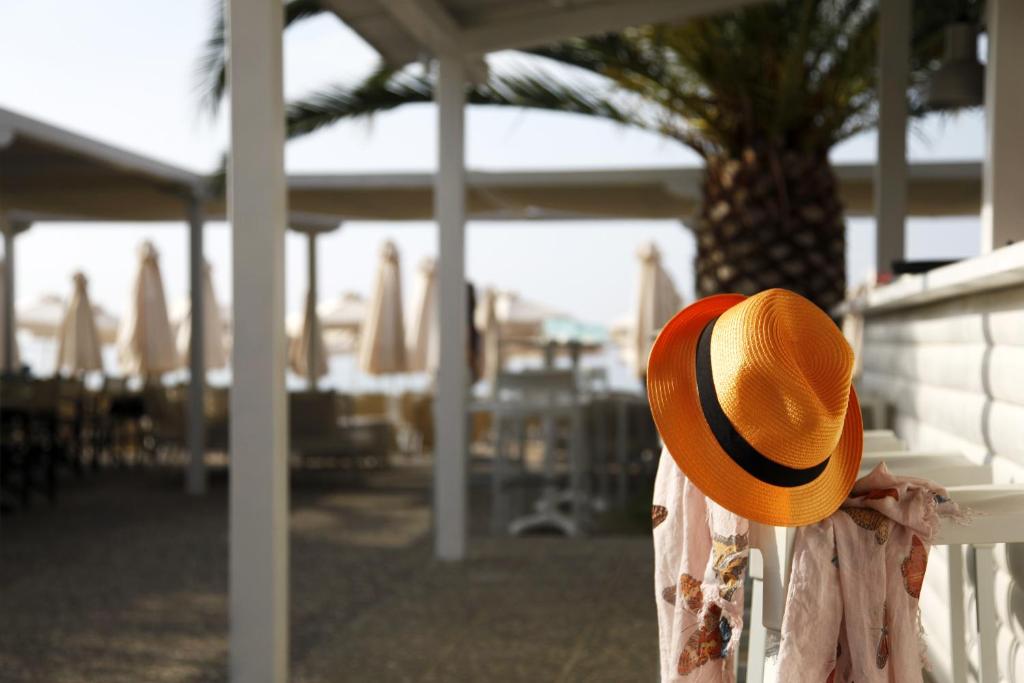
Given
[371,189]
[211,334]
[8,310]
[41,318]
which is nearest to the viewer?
[371,189]

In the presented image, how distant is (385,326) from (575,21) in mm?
7219

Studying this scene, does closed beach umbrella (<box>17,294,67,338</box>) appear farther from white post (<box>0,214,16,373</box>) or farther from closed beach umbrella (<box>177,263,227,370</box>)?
white post (<box>0,214,16,373</box>)

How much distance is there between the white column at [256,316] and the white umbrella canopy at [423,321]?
1024 cm

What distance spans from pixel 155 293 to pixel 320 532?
655 centimetres

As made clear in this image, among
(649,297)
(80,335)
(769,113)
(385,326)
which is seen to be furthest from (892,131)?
(80,335)

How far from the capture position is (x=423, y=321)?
1451 cm

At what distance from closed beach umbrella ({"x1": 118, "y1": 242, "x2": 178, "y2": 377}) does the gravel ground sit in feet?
15.1

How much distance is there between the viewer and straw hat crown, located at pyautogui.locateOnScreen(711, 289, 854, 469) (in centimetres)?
185

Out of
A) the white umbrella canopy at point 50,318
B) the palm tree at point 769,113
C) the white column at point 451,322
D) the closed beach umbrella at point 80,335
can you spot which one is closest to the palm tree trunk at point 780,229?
the palm tree at point 769,113

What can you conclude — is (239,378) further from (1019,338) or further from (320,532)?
(320,532)

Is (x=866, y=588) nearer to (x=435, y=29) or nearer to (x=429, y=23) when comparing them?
(x=429, y=23)

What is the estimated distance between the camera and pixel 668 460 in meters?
2.20

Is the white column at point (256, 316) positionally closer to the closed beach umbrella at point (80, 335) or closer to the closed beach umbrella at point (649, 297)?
the closed beach umbrella at point (649, 297)

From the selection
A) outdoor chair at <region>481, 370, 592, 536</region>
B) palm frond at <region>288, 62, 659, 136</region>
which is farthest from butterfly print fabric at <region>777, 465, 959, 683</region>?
palm frond at <region>288, 62, 659, 136</region>
